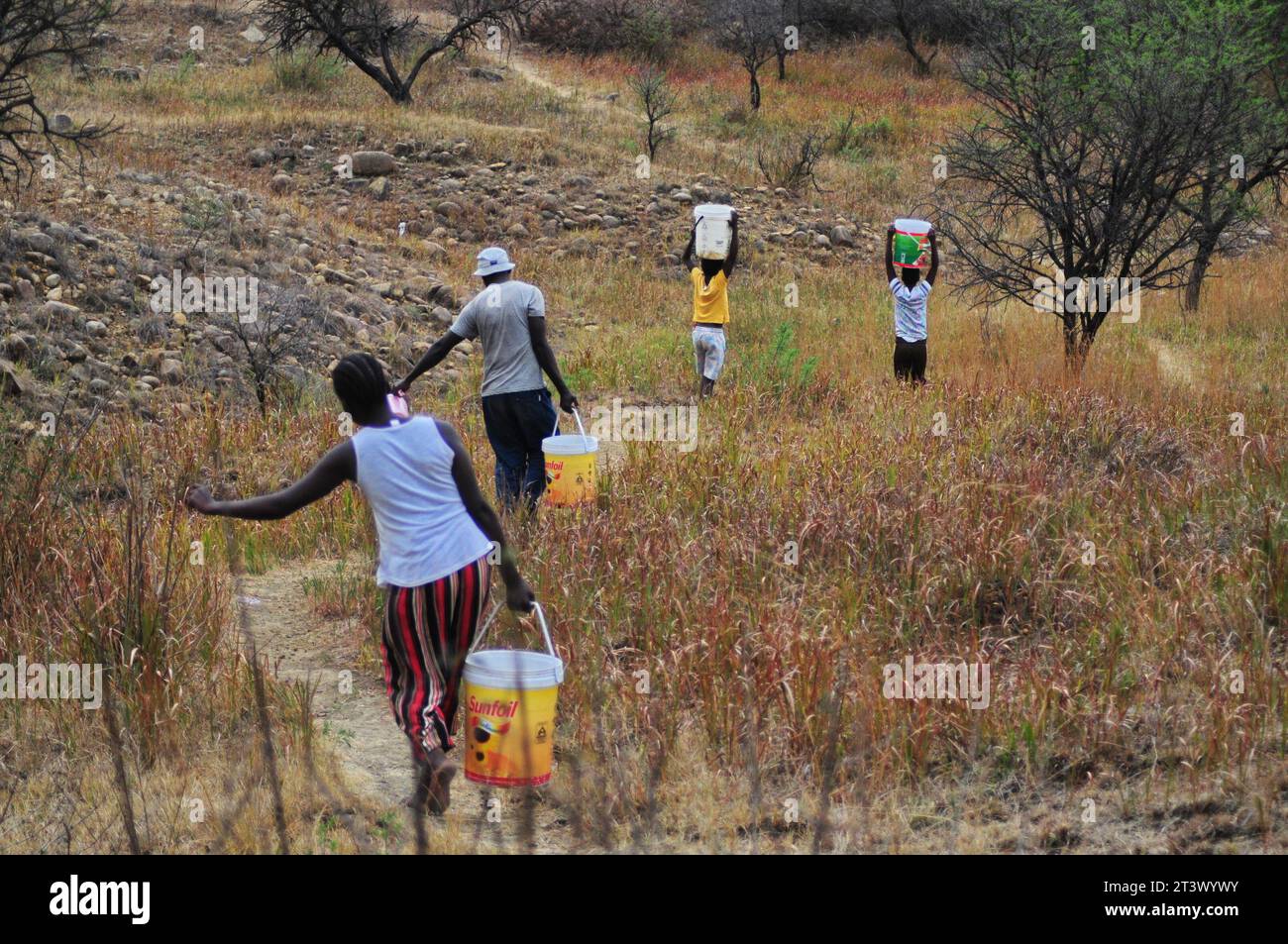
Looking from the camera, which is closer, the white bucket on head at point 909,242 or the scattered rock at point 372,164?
the white bucket on head at point 909,242

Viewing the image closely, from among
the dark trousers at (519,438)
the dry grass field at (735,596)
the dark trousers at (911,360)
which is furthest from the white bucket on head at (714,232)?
the dark trousers at (519,438)

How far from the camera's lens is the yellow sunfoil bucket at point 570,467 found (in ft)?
22.9

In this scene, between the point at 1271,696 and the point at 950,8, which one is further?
the point at 950,8

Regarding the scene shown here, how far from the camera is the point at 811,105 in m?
30.1

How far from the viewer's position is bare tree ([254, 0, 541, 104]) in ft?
87.7

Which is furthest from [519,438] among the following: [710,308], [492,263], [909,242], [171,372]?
[171,372]

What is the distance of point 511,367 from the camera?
6984 mm

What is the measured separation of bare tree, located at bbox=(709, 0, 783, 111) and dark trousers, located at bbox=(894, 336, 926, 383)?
68.5ft

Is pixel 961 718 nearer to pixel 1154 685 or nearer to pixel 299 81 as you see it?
pixel 1154 685

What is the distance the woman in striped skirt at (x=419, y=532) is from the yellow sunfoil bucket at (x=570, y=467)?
2.78m

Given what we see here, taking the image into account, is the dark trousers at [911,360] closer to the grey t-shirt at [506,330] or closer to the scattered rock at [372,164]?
A: the grey t-shirt at [506,330]

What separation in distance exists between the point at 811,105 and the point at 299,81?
11.4 metres

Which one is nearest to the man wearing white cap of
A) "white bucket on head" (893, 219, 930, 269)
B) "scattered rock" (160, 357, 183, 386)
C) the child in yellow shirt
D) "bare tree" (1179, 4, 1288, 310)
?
the child in yellow shirt
